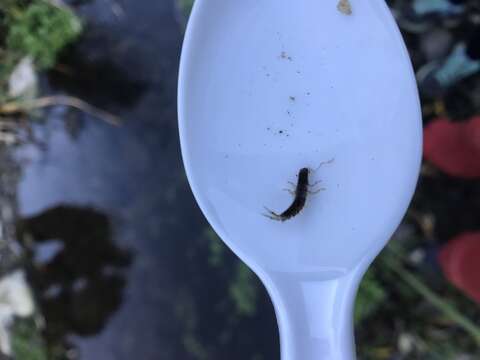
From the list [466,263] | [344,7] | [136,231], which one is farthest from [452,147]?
[136,231]

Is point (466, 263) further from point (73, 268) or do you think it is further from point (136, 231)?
point (73, 268)

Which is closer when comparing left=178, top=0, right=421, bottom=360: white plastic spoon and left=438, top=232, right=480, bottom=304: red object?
left=178, top=0, right=421, bottom=360: white plastic spoon

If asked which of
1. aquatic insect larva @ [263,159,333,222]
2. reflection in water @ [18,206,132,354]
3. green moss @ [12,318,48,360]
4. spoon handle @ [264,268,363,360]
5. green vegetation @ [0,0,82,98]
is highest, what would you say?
green vegetation @ [0,0,82,98]

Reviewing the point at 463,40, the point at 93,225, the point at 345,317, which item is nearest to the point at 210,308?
the point at 93,225

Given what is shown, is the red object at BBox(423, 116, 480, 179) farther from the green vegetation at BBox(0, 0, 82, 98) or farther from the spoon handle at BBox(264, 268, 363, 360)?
the green vegetation at BBox(0, 0, 82, 98)

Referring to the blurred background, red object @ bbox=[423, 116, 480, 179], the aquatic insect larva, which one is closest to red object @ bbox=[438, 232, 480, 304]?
the blurred background
